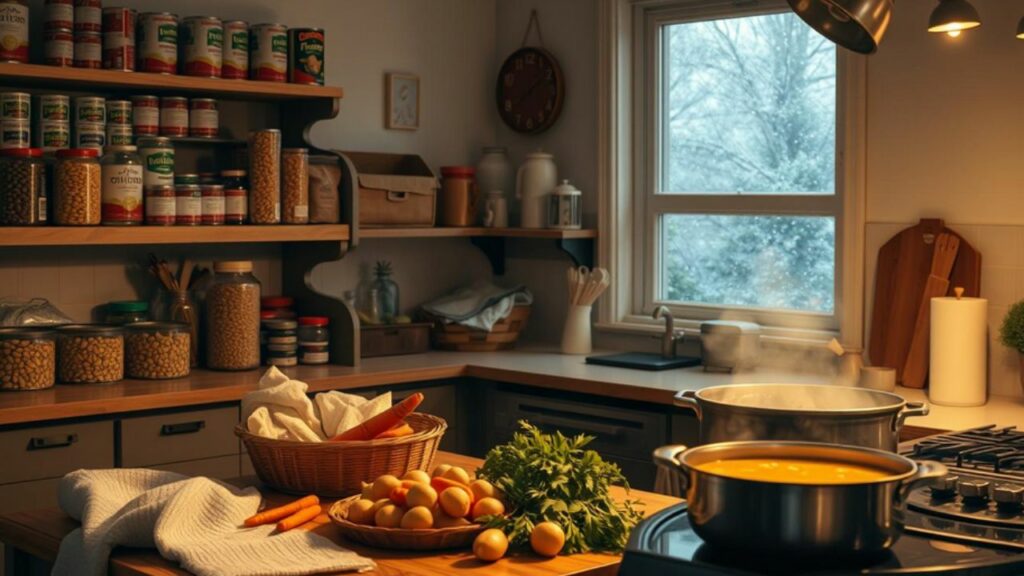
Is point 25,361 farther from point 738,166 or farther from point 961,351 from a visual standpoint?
point 961,351

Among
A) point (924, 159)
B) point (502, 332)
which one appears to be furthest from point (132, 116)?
point (924, 159)

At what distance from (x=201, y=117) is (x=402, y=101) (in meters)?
0.95

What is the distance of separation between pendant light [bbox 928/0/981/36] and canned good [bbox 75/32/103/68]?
7.72 feet

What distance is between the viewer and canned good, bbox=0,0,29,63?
3596mm

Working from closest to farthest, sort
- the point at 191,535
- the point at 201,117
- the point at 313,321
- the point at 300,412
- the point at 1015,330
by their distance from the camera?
the point at 191,535 < the point at 300,412 < the point at 1015,330 < the point at 201,117 < the point at 313,321

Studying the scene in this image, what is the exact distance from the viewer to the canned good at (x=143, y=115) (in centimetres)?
389

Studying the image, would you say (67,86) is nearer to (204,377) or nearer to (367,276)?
(204,377)

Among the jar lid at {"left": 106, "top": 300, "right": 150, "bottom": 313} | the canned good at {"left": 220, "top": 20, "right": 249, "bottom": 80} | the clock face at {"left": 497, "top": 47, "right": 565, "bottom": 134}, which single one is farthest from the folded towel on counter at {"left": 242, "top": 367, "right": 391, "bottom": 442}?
the clock face at {"left": 497, "top": 47, "right": 565, "bottom": 134}

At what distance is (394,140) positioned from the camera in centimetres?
477

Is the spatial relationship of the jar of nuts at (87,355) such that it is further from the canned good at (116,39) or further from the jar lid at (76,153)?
the canned good at (116,39)

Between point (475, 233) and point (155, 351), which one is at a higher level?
point (475, 233)

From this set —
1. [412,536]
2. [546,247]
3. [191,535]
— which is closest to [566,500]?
[412,536]

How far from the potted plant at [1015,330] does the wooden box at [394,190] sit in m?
2.00

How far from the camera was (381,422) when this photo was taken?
231 centimetres
